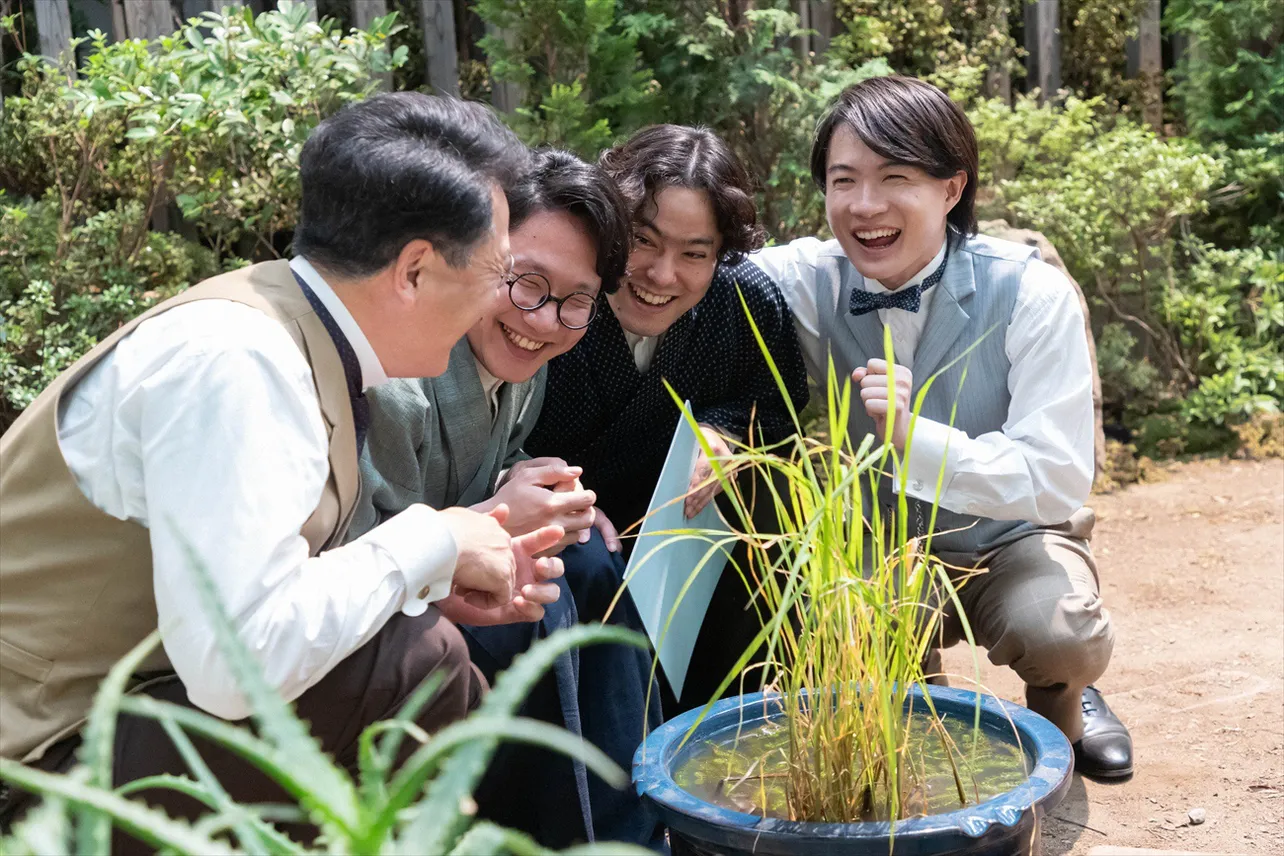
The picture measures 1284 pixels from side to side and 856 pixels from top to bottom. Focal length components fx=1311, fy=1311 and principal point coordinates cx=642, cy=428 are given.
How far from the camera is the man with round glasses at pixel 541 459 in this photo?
225 cm

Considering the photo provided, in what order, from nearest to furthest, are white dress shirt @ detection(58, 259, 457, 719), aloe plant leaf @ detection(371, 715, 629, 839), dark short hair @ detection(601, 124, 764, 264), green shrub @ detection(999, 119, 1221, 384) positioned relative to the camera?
aloe plant leaf @ detection(371, 715, 629, 839) → white dress shirt @ detection(58, 259, 457, 719) → dark short hair @ detection(601, 124, 764, 264) → green shrub @ detection(999, 119, 1221, 384)

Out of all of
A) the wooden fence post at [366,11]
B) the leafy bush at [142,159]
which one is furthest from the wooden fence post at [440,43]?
the leafy bush at [142,159]

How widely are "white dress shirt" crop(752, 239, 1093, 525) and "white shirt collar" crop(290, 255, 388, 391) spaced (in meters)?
1.05

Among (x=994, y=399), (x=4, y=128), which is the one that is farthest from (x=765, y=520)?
(x=4, y=128)

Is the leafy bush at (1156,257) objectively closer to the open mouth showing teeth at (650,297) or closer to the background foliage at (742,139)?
the background foliage at (742,139)

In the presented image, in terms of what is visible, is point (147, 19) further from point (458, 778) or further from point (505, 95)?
point (458, 778)

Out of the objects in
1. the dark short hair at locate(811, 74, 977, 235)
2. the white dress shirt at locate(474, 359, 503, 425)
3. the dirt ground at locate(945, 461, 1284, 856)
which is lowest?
the dirt ground at locate(945, 461, 1284, 856)

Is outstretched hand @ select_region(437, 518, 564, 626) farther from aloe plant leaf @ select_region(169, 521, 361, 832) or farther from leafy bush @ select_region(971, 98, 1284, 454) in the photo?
leafy bush @ select_region(971, 98, 1284, 454)

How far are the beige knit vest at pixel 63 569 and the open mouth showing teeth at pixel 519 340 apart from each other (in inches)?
24.0

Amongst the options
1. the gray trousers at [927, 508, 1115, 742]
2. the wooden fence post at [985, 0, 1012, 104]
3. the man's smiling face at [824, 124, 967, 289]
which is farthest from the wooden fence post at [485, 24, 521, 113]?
the gray trousers at [927, 508, 1115, 742]

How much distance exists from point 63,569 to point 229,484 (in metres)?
0.32

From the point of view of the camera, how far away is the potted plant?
1637 mm

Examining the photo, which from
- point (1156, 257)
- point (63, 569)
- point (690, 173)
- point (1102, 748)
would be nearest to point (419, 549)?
point (63, 569)

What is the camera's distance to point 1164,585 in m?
4.19
